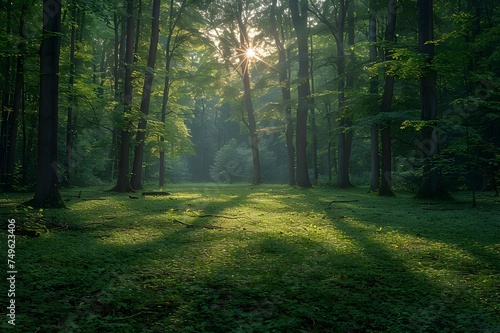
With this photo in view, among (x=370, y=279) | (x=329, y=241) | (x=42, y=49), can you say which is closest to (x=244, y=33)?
(x=42, y=49)

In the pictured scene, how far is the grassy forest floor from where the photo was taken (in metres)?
2.86

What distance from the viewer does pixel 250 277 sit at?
3.91 m

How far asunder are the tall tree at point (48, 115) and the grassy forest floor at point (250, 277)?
138 centimetres

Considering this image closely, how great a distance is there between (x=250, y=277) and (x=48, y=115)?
280 inches

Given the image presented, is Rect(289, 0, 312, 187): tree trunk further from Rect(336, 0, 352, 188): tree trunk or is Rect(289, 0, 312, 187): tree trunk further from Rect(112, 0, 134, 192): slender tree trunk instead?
Rect(112, 0, 134, 192): slender tree trunk

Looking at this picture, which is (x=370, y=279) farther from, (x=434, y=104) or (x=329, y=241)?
(x=434, y=104)

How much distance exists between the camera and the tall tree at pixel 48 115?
27.0ft

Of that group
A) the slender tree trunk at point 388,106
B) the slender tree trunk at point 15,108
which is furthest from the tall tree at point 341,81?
the slender tree trunk at point 15,108

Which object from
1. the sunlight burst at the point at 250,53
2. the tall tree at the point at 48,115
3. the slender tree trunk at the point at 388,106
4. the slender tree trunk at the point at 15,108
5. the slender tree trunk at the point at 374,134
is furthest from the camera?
the sunlight burst at the point at 250,53

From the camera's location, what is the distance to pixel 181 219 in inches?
303

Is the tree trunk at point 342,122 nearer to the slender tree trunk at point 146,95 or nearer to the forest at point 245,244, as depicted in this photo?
the forest at point 245,244

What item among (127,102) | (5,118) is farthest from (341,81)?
(5,118)

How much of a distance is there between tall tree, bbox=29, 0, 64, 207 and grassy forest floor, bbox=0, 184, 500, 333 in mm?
1382

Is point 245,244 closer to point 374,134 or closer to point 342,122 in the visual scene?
point 374,134
